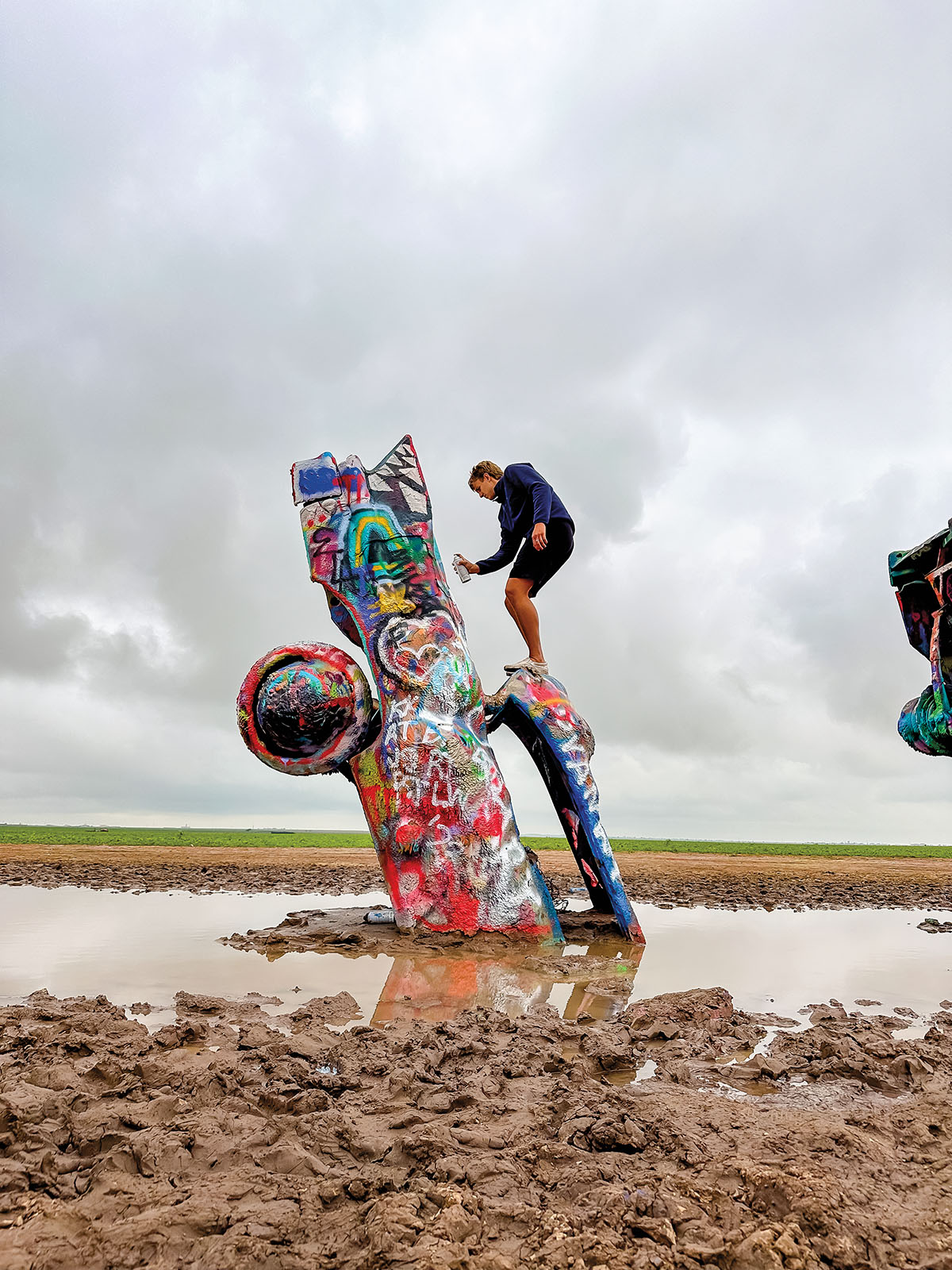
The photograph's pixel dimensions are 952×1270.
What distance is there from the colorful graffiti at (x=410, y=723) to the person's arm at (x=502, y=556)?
1.79 ft

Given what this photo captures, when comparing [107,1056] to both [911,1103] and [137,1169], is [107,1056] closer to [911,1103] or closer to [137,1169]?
[137,1169]

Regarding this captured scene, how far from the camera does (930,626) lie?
6.51 m

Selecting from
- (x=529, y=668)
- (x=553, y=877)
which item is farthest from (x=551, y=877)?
(x=529, y=668)

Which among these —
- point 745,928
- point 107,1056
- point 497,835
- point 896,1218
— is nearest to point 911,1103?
point 896,1218

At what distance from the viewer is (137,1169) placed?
1.46 metres

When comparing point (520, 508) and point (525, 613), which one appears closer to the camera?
point (525, 613)

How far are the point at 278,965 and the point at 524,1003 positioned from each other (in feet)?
4.07

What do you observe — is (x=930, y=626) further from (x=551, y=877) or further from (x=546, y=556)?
(x=551, y=877)

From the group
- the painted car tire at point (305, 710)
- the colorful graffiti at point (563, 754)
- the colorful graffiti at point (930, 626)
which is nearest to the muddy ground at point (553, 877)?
the colorful graffiti at point (930, 626)

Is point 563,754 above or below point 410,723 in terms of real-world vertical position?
below

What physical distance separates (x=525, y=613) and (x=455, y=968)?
2.60 m

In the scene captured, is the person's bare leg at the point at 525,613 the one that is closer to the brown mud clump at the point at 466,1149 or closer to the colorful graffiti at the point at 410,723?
the colorful graffiti at the point at 410,723

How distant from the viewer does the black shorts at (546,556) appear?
575 centimetres

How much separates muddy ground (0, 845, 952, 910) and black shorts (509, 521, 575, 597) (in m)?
3.36
